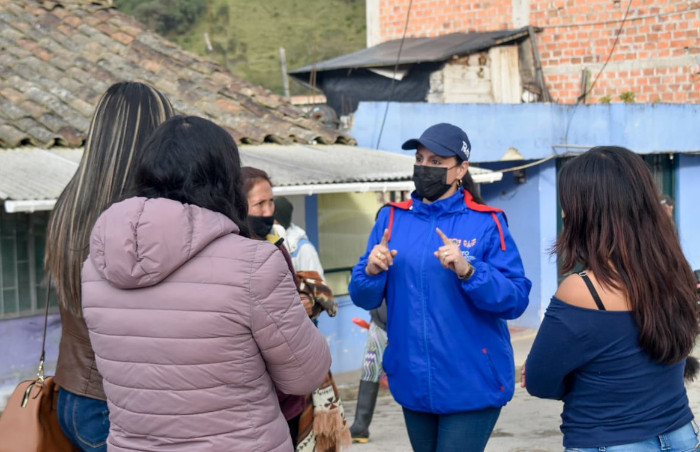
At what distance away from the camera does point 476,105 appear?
10969 mm

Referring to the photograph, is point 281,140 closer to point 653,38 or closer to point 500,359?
point 500,359

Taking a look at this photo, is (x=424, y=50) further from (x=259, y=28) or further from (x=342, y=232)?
(x=259, y=28)

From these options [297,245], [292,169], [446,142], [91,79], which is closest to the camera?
[446,142]

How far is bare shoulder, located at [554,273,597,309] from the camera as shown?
274 centimetres

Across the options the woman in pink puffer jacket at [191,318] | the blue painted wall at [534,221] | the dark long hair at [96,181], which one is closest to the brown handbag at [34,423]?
the dark long hair at [96,181]

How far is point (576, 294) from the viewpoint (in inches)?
108

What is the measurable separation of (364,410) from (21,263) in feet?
10.5

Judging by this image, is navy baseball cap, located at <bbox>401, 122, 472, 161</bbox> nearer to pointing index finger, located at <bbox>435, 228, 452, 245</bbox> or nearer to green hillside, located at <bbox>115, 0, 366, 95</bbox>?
pointing index finger, located at <bbox>435, 228, 452, 245</bbox>

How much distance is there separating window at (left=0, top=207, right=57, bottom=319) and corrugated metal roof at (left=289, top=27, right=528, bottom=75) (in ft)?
21.4

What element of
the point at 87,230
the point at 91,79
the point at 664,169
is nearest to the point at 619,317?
the point at 87,230

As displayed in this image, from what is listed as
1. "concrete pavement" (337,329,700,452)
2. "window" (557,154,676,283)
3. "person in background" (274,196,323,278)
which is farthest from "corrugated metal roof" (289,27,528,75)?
"person in background" (274,196,323,278)

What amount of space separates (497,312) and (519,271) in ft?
Answer: 0.72

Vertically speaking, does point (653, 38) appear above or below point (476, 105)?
above

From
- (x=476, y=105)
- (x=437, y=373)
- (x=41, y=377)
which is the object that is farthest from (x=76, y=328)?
(x=476, y=105)
